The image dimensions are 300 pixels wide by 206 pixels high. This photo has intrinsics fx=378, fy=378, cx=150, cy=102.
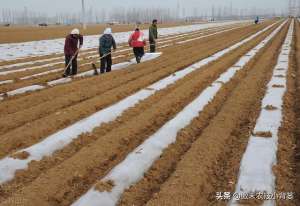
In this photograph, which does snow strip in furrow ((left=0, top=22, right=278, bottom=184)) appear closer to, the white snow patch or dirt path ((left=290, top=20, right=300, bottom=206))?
the white snow patch

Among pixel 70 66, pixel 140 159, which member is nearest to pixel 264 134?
pixel 140 159

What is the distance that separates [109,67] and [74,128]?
5.93 meters

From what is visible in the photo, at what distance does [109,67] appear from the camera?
1156 centimetres

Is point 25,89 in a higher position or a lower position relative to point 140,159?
higher

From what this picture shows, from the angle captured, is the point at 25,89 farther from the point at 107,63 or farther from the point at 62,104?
the point at 107,63

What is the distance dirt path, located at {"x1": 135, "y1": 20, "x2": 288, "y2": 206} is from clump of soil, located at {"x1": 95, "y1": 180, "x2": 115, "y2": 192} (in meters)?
0.23

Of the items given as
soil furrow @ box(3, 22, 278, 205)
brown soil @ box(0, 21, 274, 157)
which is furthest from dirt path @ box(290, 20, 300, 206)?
brown soil @ box(0, 21, 274, 157)

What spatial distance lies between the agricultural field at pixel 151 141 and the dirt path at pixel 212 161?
0.01 metres

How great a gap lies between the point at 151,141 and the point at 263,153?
150 centimetres

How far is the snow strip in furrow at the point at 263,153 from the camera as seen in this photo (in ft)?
12.9

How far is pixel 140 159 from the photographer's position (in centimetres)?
466

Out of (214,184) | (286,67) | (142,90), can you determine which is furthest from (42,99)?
(286,67)

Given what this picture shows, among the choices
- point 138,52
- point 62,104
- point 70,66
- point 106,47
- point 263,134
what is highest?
point 106,47

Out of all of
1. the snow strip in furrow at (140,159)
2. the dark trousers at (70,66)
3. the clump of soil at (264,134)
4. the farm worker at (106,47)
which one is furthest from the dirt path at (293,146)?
the dark trousers at (70,66)
